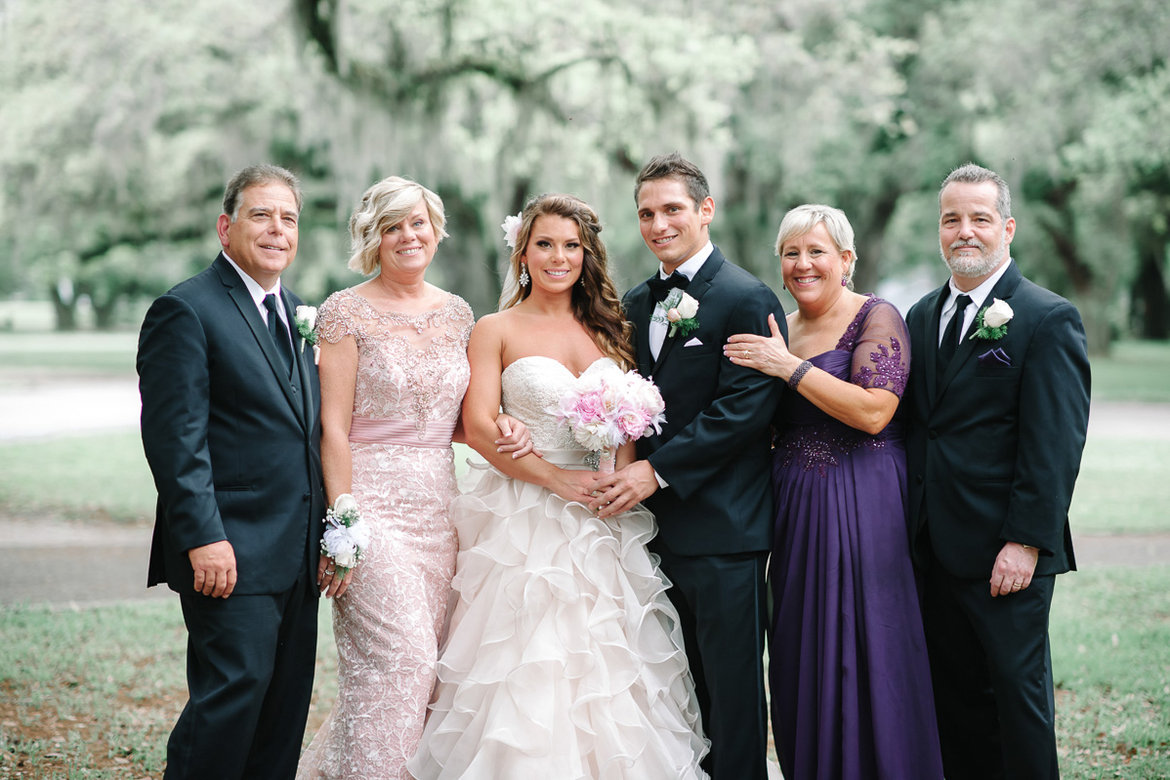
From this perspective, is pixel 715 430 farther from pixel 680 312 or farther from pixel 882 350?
pixel 882 350

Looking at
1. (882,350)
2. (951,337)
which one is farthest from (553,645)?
(951,337)

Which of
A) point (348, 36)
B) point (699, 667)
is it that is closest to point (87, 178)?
point (348, 36)

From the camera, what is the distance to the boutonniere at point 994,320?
13.1 feet

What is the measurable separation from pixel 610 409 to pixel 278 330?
1.33m

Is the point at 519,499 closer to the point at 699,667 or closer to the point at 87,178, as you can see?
the point at 699,667

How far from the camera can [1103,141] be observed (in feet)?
63.9

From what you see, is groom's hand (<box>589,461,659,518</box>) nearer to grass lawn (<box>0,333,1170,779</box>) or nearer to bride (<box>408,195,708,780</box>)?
bride (<box>408,195,708,780</box>)

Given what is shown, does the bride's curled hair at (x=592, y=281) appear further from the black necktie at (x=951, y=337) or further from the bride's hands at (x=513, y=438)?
the black necktie at (x=951, y=337)

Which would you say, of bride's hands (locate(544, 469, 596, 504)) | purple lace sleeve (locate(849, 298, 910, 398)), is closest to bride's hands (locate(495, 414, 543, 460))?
bride's hands (locate(544, 469, 596, 504))

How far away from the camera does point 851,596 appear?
420 cm

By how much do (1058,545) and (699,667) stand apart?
4.95ft

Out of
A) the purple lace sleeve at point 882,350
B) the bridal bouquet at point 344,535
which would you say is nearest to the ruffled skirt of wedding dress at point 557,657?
the bridal bouquet at point 344,535

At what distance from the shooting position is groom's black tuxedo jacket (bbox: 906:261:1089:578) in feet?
12.9

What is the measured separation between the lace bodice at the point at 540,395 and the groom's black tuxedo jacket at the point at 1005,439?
1.41m
